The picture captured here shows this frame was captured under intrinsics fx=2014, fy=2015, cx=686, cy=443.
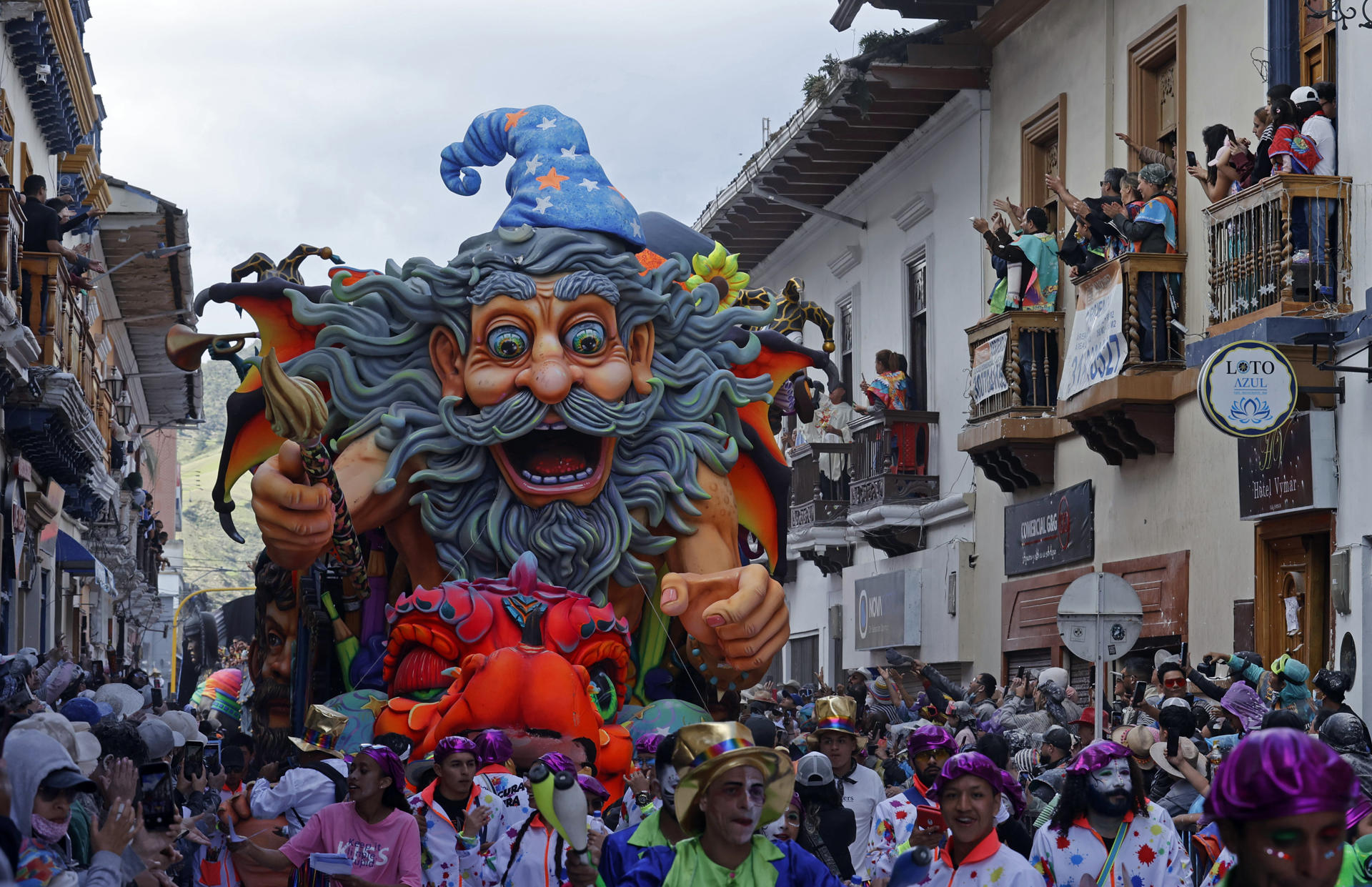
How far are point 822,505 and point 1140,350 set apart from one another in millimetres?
9981

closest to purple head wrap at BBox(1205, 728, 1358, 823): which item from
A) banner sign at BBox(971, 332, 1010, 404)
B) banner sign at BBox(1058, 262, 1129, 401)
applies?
banner sign at BBox(1058, 262, 1129, 401)

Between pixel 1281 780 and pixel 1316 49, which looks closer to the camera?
pixel 1281 780

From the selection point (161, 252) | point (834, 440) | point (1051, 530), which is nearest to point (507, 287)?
point (1051, 530)

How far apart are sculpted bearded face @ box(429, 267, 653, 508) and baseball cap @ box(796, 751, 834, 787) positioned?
426cm

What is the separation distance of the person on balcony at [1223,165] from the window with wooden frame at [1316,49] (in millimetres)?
701

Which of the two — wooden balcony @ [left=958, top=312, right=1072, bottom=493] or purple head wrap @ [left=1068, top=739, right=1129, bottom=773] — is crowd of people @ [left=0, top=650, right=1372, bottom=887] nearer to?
purple head wrap @ [left=1068, top=739, right=1129, bottom=773]

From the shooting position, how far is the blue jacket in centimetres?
489

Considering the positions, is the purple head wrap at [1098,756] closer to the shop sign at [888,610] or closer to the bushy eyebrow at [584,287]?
the bushy eyebrow at [584,287]

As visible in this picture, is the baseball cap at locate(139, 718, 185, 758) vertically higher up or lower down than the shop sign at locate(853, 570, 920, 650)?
lower down

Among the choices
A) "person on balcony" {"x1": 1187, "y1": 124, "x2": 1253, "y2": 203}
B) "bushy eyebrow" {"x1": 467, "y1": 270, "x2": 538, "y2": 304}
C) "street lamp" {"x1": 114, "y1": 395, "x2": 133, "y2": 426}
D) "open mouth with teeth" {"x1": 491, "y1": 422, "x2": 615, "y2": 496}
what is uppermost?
"street lamp" {"x1": 114, "y1": 395, "x2": 133, "y2": 426}

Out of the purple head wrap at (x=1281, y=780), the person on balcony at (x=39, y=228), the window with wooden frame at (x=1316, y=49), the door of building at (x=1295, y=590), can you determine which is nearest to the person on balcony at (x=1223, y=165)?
the window with wooden frame at (x=1316, y=49)

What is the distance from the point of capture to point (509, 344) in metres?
11.6

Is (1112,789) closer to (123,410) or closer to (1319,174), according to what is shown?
(1319,174)

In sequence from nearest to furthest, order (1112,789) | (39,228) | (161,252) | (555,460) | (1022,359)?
(1112,789) → (555,460) → (1022,359) → (39,228) → (161,252)
